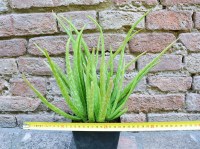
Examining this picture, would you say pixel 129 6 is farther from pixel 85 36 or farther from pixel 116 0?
pixel 85 36

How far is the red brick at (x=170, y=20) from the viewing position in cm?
85

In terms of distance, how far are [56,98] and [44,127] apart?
29 cm

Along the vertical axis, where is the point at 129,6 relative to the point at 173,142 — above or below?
above

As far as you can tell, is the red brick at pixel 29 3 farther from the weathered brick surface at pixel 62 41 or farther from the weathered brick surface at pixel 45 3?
the weathered brick surface at pixel 62 41

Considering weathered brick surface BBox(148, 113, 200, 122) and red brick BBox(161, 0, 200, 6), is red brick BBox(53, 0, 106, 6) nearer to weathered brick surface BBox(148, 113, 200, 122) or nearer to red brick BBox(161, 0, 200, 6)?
red brick BBox(161, 0, 200, 6)

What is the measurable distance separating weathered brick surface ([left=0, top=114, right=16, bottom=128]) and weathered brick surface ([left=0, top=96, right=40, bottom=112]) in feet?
0.09

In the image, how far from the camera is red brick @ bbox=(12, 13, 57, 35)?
0.85m

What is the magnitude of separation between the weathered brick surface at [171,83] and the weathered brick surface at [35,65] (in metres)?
0.32

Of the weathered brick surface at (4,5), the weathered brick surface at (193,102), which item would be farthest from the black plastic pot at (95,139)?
the weathered brick surface at (4,5)

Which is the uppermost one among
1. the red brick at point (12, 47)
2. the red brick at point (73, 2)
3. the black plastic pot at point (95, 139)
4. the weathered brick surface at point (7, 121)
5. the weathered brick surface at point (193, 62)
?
the red brick at point (73, 2)

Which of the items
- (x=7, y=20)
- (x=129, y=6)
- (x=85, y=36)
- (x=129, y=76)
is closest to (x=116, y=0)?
(x=129, y=6)

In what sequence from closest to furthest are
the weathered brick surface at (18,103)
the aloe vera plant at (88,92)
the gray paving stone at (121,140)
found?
1. the aloe vera plant at (88,92)
2. the gray paving stone at (121,140)
3. the weathered brick surface at (18,103)

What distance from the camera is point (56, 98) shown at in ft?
2.96

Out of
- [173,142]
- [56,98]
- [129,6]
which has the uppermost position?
[129,6]
